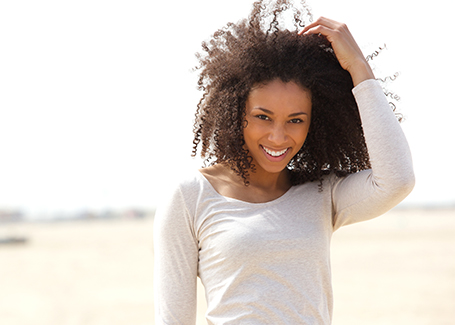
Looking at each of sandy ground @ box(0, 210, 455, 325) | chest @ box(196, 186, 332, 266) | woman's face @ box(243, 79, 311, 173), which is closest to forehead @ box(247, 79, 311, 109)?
woman's face @ box(243, 79, 311, 173)

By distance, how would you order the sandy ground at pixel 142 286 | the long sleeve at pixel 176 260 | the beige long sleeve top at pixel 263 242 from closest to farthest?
1. the beige long sleeve top at pixel 263 242
2. the long sleeve at pixel 176 260
3. the sandy ground at pixel 142 286

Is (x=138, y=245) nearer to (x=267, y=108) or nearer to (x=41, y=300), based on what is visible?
(x=41, y=300)

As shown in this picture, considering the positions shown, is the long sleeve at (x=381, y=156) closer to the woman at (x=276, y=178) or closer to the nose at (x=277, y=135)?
the woman at (x=276, y=178)

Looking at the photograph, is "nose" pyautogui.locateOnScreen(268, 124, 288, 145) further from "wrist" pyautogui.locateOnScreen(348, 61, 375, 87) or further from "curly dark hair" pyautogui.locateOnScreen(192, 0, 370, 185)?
"wrist" pyautogui.locateOnScreen(348, 61, 375, 87)

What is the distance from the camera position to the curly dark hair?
2.21m

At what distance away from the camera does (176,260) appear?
2.13 m

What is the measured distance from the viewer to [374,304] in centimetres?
994

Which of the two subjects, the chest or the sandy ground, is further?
the sandy ground

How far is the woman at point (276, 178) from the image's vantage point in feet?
6.64

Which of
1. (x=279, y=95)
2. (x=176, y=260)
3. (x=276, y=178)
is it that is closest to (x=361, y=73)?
(x=279, y=95)

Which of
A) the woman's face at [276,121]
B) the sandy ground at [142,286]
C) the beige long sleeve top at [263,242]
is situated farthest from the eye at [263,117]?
the sandy ground at [142,286]

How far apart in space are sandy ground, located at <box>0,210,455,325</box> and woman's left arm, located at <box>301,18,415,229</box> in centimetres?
664

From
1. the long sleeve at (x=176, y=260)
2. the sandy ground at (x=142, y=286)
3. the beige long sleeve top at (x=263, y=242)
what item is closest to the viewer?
the beige long sleeve top at (x=263, y=242)

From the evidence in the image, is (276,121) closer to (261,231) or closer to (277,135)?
(277,135)
